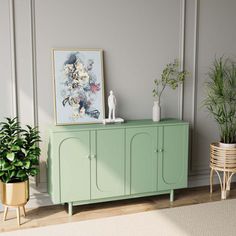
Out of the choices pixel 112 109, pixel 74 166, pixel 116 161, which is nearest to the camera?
pixel 74 166

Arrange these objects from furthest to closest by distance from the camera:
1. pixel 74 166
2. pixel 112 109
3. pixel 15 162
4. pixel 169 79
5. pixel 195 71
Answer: pixel 195 71
pixel 169 79
pixel 112 109
pixel 74 166
pixel 15 162

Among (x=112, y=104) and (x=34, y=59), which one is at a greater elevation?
(x=34, y=59)

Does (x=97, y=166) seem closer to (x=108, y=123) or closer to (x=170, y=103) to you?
(x=108, y=123)

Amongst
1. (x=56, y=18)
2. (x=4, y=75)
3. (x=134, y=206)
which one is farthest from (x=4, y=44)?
(x=134, y=206)

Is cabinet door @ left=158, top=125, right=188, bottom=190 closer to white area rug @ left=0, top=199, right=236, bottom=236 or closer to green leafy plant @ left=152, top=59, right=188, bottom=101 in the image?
white area rug @ left=0, top=199, right=236, bottom=236

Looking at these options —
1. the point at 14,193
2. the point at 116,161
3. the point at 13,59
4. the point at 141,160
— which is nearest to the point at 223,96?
Result: the point at 141,160

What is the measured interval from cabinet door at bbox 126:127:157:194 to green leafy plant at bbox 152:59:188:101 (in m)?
0.44

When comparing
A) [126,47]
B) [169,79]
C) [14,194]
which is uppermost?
[126,47]

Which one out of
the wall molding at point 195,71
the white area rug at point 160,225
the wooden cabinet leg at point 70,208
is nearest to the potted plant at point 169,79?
the wall molding at point 195,71

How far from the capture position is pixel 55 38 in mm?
3109

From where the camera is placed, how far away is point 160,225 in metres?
2.84

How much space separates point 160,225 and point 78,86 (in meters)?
1.26

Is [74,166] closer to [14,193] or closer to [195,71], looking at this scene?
[14,193]

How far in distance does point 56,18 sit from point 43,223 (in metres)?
1.58
